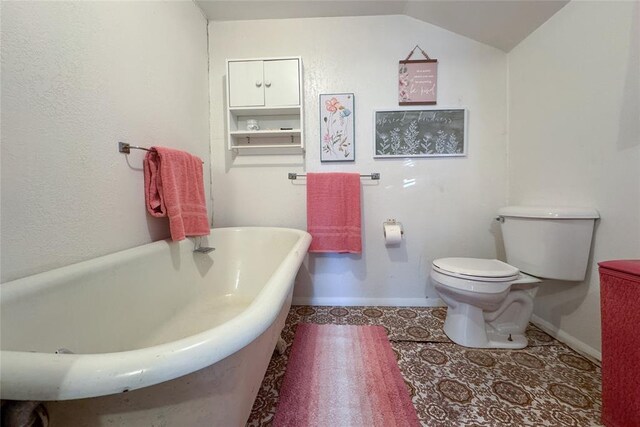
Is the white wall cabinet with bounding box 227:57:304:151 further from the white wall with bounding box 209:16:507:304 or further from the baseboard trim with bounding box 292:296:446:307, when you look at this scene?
the baseboard trim with bounding box 292:296:446:307

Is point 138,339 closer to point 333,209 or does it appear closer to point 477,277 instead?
point 333,209

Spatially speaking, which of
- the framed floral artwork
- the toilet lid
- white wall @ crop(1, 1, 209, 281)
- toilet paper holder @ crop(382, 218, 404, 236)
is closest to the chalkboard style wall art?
the framed floral artwork

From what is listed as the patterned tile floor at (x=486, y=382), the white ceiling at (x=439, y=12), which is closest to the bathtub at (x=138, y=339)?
the patterned tile floor at (x=486, y=382)

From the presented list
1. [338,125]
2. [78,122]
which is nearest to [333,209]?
[338,125]

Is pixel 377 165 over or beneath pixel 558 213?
over

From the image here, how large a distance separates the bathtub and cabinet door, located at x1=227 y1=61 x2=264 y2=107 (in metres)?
1.00

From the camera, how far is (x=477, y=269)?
3.99ft

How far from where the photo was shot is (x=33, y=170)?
723 mm

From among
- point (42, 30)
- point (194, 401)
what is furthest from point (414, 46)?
point (194, 401)

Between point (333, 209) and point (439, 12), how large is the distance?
56.9 inches

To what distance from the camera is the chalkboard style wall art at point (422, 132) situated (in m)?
1.64

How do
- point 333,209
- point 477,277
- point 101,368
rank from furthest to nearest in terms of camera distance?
point 333,209 → point 477,277 → point 101,368

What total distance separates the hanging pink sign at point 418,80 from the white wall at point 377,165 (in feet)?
0.18

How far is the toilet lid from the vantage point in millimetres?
1151
